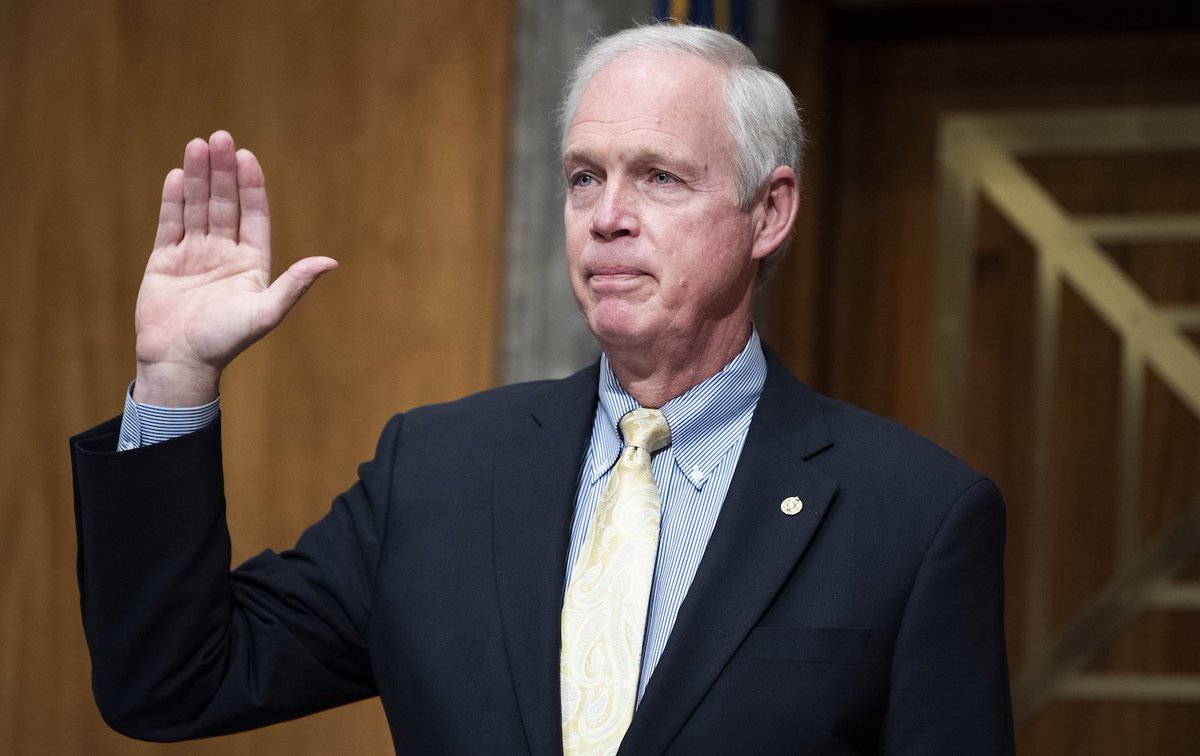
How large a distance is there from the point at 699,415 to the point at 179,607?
60 cm

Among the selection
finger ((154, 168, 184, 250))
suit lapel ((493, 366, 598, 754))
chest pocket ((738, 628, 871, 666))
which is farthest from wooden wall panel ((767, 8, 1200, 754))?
finger ((154, 168, 184, 250))

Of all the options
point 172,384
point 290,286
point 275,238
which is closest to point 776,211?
point 290,286

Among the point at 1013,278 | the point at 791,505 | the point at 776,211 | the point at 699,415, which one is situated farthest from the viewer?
the point at 1013,278

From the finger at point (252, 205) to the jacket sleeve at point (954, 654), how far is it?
0.78 m

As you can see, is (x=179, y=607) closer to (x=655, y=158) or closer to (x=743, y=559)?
(x=743, y=559)

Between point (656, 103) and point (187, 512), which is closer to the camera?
point (187, 512)

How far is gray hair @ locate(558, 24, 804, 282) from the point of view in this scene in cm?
174

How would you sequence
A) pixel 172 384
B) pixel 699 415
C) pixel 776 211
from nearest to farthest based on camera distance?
1. pixel 172 384
2. pixel 699 415
3. pixel 776 211

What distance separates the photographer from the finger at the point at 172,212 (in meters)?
1.58

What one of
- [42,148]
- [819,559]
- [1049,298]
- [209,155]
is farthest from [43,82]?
[819,559]

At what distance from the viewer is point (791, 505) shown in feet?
5.32

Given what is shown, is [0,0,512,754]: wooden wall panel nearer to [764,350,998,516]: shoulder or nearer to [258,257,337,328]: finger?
[764,350,998,516]: shoulder

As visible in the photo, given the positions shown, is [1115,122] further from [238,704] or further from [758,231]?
[238,704]

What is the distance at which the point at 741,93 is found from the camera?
174cm
